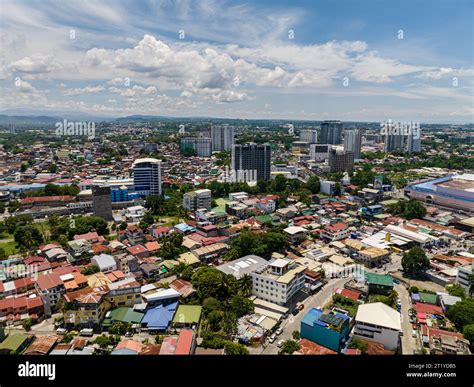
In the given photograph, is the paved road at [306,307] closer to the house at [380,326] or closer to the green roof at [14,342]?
the house at [380,326]

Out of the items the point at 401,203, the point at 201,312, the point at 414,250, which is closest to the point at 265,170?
the point at 401,203

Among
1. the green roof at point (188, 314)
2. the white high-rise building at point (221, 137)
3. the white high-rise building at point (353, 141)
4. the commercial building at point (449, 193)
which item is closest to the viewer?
the green roof at point (188, 314)

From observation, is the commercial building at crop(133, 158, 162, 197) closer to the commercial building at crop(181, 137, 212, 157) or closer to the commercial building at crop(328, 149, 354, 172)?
the commercial building at crop(328, 149, 354, 172)

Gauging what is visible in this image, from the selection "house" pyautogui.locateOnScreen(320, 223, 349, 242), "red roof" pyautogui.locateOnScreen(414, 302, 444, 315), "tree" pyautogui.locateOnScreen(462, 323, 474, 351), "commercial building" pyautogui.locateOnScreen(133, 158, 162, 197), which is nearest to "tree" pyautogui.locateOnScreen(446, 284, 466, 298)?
"red roof" pyautogui.locateOnScreen(414, 302, 444, 315)

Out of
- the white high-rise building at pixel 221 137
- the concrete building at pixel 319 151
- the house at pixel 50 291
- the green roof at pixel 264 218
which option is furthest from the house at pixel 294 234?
the white high-rise building at pixel 221 137

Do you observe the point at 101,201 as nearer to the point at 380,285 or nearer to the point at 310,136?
the point at 380,285
